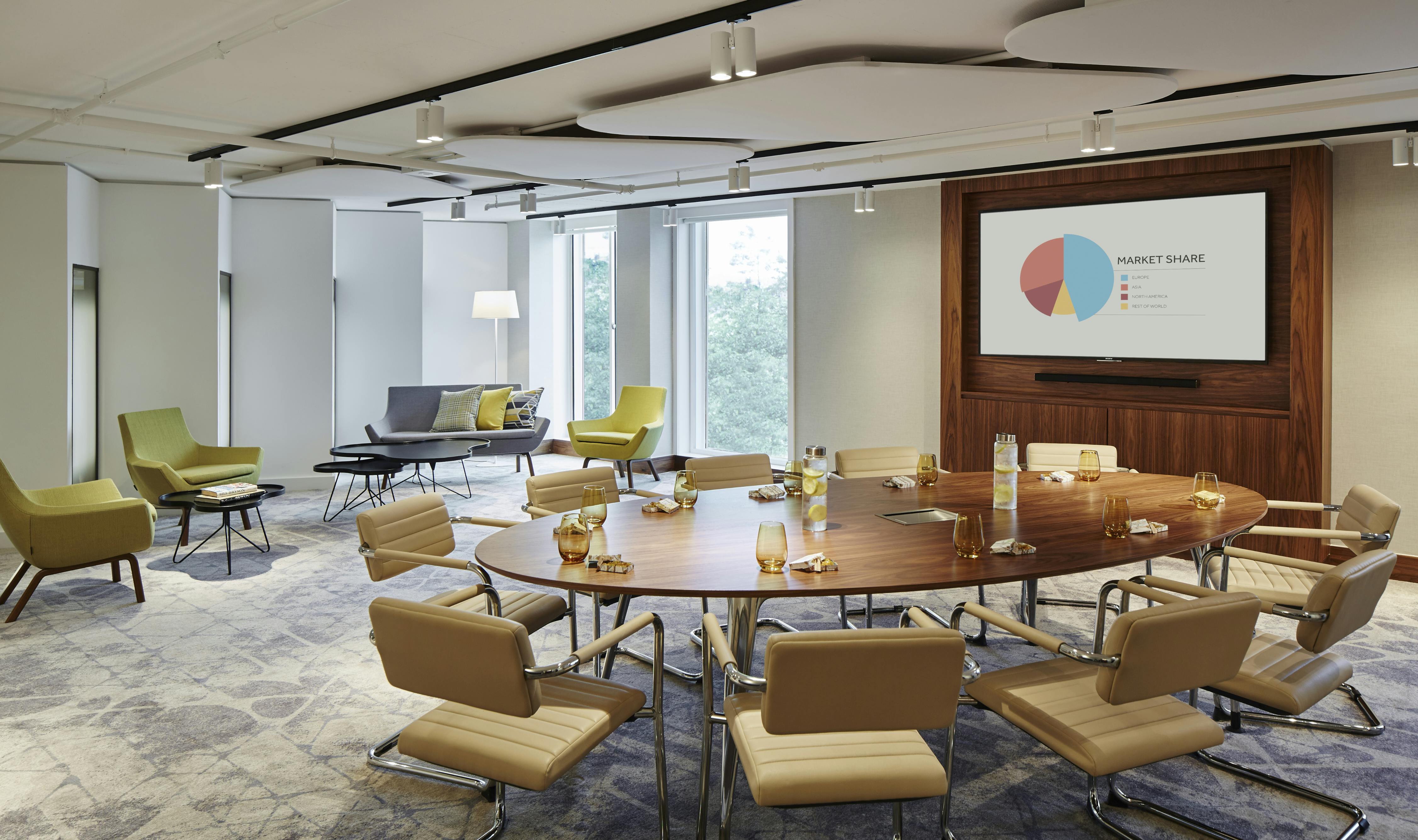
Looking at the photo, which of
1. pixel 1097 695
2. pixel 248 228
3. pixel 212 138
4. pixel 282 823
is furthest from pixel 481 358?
pixel 1097 695

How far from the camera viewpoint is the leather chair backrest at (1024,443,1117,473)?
566cm

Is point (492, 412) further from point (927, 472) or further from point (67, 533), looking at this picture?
point (927, 472)

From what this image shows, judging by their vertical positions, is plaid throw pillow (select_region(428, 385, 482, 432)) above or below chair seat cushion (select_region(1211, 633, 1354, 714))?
above

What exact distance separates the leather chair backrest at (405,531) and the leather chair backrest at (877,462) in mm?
2218

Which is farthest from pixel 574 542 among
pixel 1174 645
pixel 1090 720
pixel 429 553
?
pixel 1174 645

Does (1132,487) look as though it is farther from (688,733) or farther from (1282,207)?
(1282,207)

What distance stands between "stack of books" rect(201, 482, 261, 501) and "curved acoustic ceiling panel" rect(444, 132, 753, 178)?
2.72m

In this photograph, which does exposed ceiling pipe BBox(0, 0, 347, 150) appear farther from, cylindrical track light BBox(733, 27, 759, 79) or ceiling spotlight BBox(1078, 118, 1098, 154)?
ceiling spotlight BBox(1078, 118, 1098, 154)

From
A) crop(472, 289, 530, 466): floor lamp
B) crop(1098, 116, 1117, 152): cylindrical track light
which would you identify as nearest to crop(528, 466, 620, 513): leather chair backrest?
crop(1098, 116, 1117, 152): cylindrical track light


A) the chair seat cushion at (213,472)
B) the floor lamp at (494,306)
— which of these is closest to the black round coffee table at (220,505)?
the chair seat cushion at (213,472)

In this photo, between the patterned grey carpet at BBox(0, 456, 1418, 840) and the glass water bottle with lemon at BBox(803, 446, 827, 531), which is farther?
the glass water bottle with lemon at BBox(803, 446, 827, 531)

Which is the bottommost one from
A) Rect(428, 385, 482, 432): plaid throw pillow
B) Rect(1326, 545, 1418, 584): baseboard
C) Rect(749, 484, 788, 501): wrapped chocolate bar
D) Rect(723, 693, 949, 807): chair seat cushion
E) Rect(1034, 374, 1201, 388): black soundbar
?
Rect(1326, 545, 1418, 584): baseboard

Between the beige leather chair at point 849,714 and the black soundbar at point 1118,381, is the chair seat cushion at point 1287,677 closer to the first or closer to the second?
the beige leather chair at point 849,714

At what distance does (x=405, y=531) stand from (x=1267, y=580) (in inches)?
142
